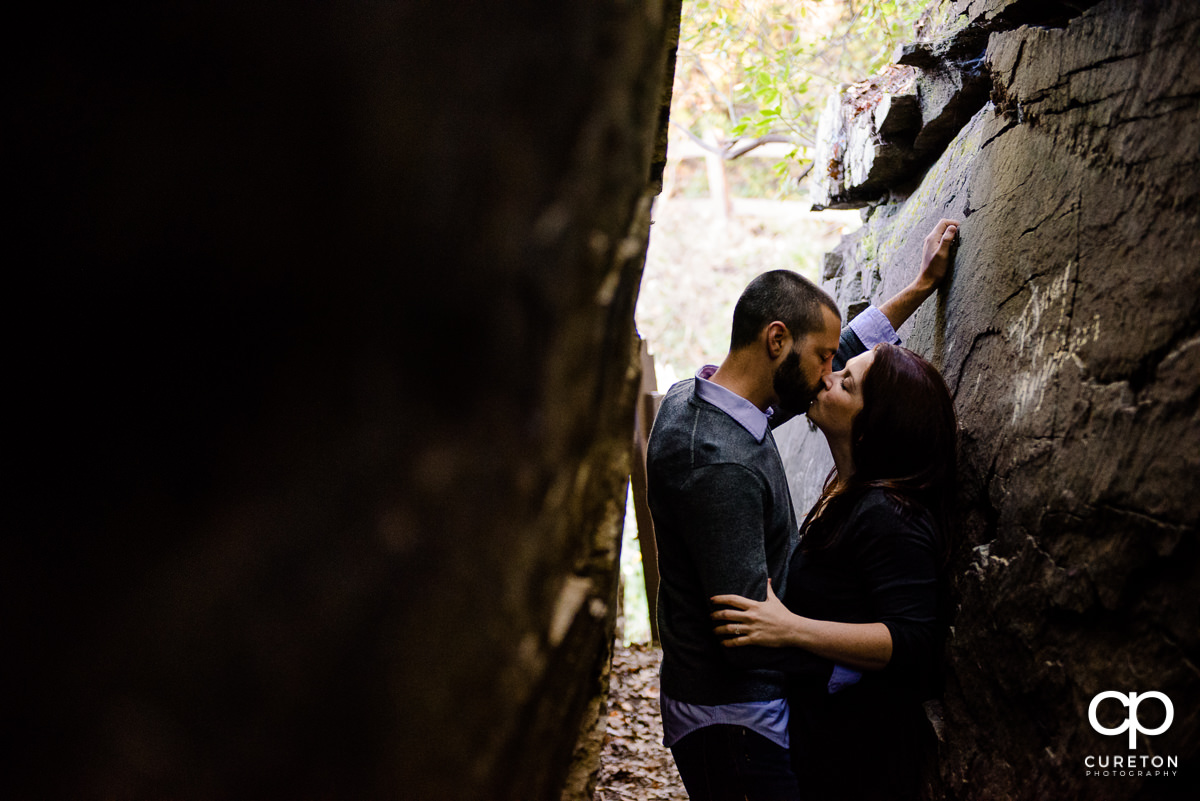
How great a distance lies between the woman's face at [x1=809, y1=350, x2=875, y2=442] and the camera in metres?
2.43

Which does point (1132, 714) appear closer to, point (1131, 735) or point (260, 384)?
point (1131, 735)

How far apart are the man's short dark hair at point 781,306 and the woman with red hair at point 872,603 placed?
243 mm

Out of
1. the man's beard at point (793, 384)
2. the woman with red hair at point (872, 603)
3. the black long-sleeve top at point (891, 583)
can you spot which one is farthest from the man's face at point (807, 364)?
the black long-sleeve top at point (891, 583)

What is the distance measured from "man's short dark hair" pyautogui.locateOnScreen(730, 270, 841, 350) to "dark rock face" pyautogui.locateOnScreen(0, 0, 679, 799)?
5.02ft

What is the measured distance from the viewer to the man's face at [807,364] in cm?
243

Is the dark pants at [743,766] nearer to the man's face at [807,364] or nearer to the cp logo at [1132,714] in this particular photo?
the cp logo at [1132,714]

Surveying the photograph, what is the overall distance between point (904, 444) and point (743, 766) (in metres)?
1.08

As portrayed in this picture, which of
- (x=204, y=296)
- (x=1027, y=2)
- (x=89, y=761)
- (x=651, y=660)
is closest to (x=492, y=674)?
(x=89, y=761)

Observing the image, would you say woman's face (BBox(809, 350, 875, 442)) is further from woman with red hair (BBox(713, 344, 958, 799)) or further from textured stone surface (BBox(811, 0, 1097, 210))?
textured stone surface (BBox(811, 0, 1097, 210))

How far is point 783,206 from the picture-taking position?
47.2ft

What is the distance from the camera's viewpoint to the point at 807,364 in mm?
2438

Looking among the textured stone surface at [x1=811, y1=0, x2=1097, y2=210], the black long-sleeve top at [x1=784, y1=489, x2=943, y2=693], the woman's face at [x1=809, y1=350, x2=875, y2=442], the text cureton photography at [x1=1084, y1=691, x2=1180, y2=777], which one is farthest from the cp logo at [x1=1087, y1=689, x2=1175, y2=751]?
the textured stone surface at [x1=811, y1=0, x2=1097, y2=210]

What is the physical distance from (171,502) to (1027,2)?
8.55 feet

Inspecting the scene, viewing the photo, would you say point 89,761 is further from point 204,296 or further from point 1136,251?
point 1136,251
